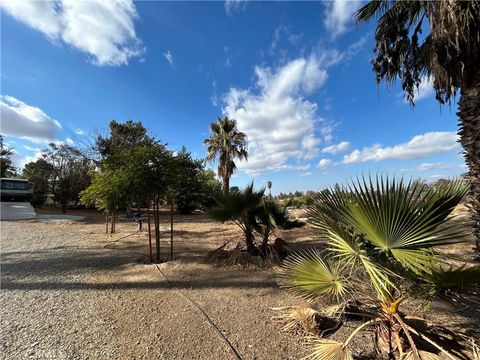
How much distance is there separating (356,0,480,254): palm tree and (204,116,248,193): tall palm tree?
47.8 ft

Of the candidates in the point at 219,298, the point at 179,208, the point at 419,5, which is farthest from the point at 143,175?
the point at 179,208

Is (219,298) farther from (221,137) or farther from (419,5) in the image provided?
(221,137)

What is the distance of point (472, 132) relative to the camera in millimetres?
4770

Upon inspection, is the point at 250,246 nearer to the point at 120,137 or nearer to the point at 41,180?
the point at 120,137

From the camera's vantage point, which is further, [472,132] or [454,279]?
[472,132]

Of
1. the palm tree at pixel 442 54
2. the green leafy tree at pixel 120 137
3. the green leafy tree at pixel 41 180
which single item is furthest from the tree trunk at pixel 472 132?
the green leafy tree at pixel 41 180

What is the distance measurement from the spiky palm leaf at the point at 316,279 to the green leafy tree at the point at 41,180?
23.4 m

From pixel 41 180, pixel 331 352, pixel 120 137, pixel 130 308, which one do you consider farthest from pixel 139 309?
pixel 41 180

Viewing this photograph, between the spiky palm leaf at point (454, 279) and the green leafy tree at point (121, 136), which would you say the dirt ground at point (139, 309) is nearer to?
the spiky palm leaf at point (454, 279)

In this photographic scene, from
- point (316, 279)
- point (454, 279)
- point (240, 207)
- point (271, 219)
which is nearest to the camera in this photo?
point (454, 279)

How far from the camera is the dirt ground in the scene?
2893 millimetres

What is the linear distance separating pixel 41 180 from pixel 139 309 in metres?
Result: 23.2

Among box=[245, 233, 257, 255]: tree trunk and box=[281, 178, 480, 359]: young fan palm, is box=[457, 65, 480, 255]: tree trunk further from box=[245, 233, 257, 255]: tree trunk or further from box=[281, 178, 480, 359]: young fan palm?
box=[245, 233, 257, 255]: tree trunk

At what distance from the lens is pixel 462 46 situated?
4629 millimetres
